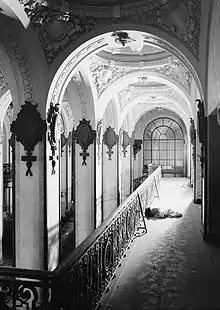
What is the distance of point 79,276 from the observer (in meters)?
2.90

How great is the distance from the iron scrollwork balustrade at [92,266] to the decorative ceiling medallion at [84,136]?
439 cm

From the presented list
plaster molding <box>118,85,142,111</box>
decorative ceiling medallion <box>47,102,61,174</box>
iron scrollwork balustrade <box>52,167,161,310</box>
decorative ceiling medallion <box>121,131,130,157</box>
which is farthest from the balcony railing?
decorative ceiling medallion <box>121,131,130,157</box>

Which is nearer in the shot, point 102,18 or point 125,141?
point 102,18

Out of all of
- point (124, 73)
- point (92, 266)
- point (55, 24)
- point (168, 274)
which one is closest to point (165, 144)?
point (124, 73)

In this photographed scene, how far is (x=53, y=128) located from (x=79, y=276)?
3890 mm

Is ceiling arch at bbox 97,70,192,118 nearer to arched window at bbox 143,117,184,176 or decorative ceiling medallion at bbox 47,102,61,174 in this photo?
decorative ceiling medallion at bbox 47,102,61,174

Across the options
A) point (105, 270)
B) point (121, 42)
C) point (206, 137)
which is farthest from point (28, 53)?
point (105, 270)

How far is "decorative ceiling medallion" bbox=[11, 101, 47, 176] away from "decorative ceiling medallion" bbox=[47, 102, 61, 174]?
18 centimetres

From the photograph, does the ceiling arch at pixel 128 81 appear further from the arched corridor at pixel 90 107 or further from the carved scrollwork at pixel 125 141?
the carved scrollwork at pixel 125 141

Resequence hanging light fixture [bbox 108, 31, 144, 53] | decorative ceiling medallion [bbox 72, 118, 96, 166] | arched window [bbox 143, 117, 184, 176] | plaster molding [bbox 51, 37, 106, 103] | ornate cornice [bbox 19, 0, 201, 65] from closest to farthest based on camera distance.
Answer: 1. ornate cornice [bbox 19, 0, 201, 65]
2. hanging light fixture [bbox 108, 31, 144, 53]
3. plaster molding [bbox 51, 37, 106, 103]
4. decorative ceiling medallion [bbox 72, 118, 96, 166]
5. arched window [bbox 143, 117, 184, 176]

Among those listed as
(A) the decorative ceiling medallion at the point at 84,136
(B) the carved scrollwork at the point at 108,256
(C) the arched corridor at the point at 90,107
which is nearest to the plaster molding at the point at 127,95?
(C) the arched corridor at the point at 90,107

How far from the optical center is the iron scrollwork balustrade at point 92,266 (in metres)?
2.57

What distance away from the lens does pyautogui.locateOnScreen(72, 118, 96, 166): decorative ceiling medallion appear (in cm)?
916

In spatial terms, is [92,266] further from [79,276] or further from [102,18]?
[102,18]
